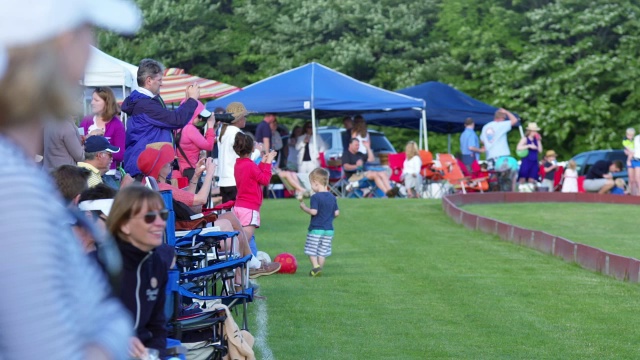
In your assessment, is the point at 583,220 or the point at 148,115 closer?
the point at 148,115

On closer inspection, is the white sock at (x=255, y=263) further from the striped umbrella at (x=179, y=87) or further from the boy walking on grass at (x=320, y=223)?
the striped umbrella at (x=179, y=87)

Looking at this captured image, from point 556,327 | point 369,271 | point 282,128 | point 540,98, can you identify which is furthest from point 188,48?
point 556,327

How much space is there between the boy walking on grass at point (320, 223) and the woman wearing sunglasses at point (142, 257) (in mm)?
8310

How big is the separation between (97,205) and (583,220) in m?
16.4

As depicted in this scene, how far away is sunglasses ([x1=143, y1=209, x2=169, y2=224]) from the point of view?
165 inches

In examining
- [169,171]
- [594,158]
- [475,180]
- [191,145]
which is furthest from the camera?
[594,158]

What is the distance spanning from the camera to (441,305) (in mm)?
10633

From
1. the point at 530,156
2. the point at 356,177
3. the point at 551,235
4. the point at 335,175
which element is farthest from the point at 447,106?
the point at 551,235

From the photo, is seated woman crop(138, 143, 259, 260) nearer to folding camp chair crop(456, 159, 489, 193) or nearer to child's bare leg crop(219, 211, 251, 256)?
child's bare leg crop(219, 211, 251, 256)

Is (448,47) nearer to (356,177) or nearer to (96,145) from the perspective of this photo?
(356,177)

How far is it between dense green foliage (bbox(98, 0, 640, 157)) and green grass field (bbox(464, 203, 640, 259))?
20408mm

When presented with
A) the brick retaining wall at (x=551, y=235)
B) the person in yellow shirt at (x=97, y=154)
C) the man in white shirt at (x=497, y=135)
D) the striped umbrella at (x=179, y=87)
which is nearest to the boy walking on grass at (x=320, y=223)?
the brick retaining wall at (x=551, y=235)

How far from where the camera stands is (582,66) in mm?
44750

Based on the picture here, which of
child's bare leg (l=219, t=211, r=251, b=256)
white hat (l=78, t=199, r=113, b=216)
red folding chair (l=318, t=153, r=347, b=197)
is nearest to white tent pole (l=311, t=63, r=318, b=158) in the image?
red folding chair (l=318, t=153, r=347, b=197)
